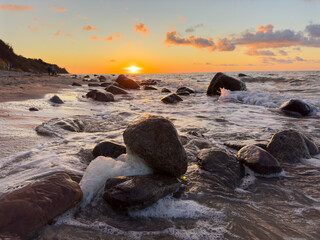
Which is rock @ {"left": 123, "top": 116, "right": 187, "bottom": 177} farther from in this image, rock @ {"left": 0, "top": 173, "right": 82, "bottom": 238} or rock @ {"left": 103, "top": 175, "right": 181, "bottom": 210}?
rock @ {"left": 0, "top": 173, "right": 82, "bottom": 238}

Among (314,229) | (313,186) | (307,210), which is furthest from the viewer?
(313,186)

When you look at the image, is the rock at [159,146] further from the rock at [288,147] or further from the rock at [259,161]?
the rock at [288,147]

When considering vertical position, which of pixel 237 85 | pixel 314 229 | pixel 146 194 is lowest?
pixel 314 229

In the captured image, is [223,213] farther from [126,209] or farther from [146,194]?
[126,209]

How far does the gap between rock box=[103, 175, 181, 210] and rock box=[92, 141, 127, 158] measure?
2.58ft

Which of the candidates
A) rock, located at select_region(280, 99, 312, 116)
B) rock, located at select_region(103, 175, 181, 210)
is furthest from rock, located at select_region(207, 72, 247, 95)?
rock, located at select_region(103, 175, 181, 210)

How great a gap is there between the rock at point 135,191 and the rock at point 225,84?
1150 centimetres

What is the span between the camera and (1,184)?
2152mm

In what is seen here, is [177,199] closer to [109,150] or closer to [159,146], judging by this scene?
[159,146]

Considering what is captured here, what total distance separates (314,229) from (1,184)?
283cm

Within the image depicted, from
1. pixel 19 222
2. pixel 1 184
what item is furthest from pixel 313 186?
pixel 1 184

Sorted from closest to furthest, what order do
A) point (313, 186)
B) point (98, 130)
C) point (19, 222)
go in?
1. point (19, 222)
2. point (313, 186)
3. point (98, 130)

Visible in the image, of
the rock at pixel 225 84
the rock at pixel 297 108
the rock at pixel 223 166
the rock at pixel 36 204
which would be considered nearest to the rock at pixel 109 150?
the rock at pixel 36 204

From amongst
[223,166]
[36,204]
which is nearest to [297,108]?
[223,166]
